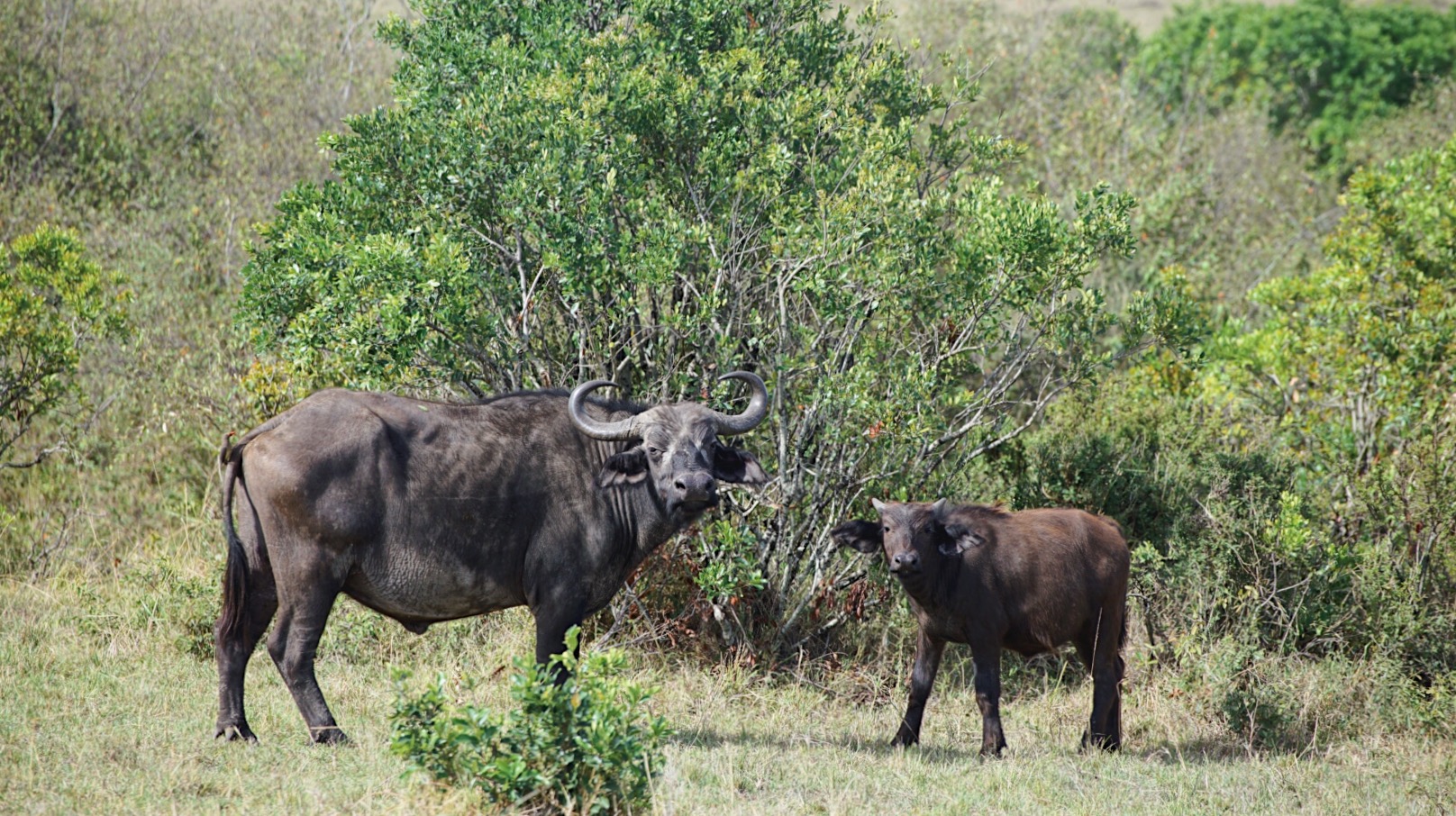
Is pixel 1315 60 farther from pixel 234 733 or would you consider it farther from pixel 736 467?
pixel 234 733

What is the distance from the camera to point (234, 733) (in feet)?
24.8

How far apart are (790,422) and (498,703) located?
2.97 metres

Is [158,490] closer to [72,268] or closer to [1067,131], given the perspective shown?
[72,268]

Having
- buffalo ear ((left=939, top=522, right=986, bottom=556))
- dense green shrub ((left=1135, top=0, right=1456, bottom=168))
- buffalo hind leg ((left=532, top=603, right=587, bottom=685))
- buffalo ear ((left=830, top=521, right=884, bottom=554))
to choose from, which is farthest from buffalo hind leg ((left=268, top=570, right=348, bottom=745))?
dense green shrub ((left=1135, top=0, right=1456, bottom=168))

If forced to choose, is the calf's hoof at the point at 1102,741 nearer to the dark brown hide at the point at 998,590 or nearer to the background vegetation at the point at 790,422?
the dark brown hide at the point at 998,590

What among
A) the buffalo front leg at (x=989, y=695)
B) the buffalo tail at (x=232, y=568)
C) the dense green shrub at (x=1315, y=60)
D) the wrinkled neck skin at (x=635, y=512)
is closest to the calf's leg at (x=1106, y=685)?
the buffalo front leg at (x=989, y=695)

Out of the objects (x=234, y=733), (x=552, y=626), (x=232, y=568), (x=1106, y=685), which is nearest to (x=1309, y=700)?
(x=1106, y=685)

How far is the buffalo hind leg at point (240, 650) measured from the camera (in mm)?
7609

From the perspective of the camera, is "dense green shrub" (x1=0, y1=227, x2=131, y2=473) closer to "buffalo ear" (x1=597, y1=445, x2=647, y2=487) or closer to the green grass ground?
the green grass ground

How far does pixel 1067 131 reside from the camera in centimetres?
1920

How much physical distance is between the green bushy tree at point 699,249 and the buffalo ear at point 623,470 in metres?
1.18

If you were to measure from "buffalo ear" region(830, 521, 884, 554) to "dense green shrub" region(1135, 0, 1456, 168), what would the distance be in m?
17.8

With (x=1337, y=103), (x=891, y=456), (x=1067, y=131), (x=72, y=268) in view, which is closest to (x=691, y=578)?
(x=891, y=456)

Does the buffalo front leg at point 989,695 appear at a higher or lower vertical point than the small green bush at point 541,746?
lower
